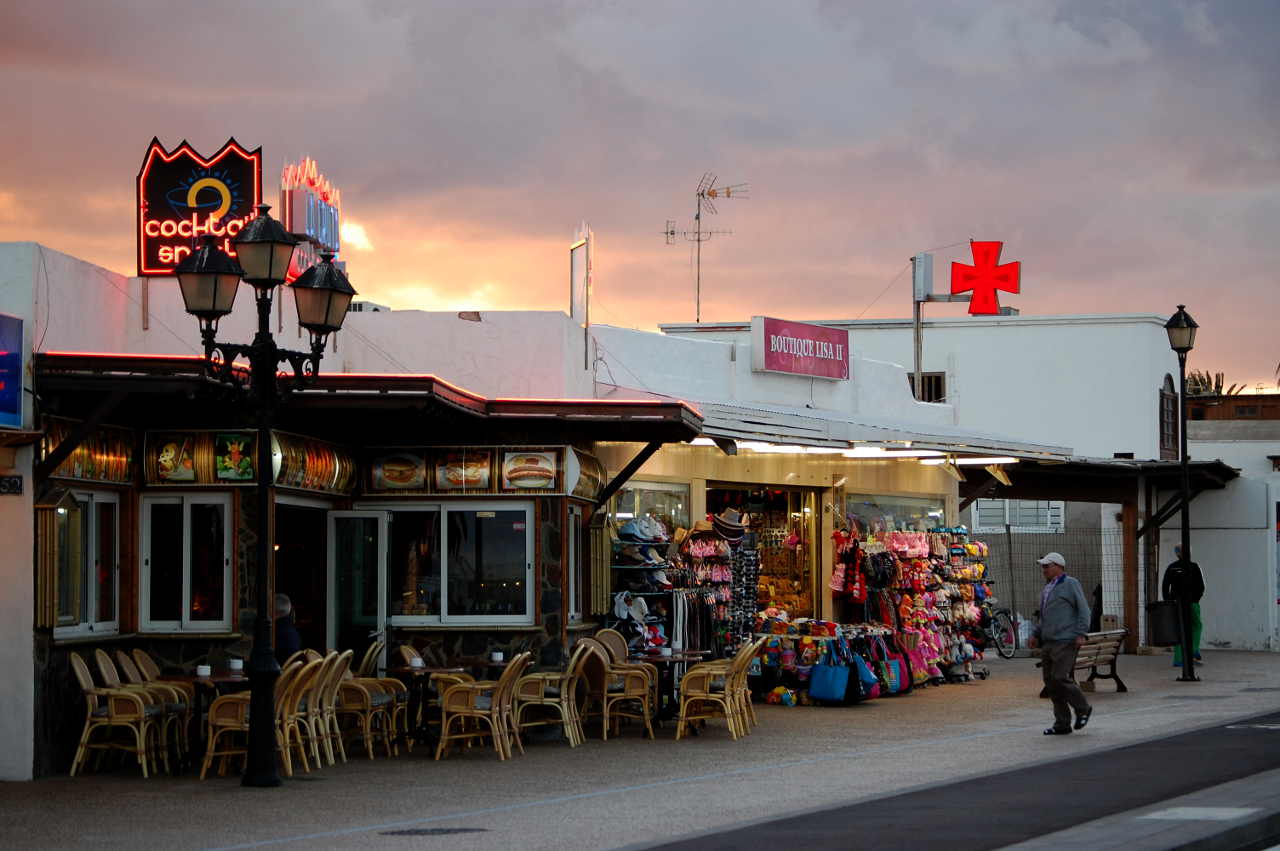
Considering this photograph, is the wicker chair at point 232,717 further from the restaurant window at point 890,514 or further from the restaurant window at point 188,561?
the restaurant window at point 890,514

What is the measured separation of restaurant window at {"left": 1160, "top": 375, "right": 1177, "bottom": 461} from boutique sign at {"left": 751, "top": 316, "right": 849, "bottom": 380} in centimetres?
1403

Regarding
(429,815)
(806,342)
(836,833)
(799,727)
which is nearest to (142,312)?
(429,815)

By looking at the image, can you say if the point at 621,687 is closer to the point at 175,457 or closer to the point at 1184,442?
the point at 175,457

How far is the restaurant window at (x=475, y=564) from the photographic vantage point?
57.9 ft

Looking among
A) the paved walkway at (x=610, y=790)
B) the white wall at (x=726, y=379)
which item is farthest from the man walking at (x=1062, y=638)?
the white wall at (x=726, y=379)

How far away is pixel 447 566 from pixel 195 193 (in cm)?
447

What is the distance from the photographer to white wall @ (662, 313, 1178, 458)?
3609 cm

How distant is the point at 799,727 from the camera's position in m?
18.1

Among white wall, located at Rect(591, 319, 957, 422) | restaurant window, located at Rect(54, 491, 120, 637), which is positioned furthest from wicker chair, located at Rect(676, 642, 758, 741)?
restaurant window, located at Rect(54, 491, 120, 637)

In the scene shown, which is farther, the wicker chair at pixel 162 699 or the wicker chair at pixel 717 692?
the wicker chair at pixel 717 692

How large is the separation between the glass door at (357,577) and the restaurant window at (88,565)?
2839mm

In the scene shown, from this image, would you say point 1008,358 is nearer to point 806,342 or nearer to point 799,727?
point 806,342

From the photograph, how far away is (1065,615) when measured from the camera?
16.7 m

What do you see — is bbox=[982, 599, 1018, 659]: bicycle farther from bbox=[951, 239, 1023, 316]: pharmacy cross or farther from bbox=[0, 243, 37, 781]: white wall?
bbox=[0, 243, 37, 781]: white wall
